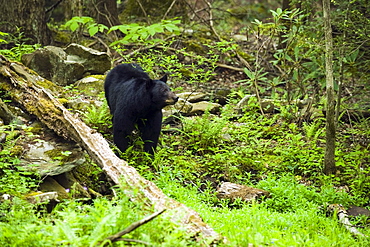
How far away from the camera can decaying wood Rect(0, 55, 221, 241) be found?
3.99 m

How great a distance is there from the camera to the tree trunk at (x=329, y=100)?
675 centimetres

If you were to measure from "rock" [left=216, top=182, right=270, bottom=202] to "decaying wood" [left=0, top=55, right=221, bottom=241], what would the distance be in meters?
1.80

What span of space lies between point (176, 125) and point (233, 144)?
1351mm

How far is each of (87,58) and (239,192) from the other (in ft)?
19.1

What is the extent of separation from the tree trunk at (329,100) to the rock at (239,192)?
1.51 m

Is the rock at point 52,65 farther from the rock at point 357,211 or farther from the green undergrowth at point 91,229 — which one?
the rock at point 357,211

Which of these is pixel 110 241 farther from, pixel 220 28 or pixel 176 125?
pixel 220 28

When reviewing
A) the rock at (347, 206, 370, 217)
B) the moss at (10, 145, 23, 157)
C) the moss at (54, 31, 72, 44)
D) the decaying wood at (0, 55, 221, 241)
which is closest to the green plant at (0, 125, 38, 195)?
the moss at (10, 145, 23, 157)

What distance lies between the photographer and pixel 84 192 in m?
5.60

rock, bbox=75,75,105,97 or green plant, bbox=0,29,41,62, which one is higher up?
green plant, bbox=0,29,41,62

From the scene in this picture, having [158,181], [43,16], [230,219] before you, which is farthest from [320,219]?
[43,16]

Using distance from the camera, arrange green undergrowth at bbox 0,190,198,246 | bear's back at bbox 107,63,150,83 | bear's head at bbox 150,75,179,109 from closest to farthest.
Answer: green undergrowth at bbox 0,190,198,246 → bear's head at bbox 150,75,179,109 → bear's back at bbox 107,63,150,83

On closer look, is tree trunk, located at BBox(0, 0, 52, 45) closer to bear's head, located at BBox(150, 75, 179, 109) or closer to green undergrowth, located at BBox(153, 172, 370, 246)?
bear's head, located at BBox(150, 75, 179, 109)

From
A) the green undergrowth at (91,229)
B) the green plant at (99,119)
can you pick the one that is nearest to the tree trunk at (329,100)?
the green plant at (99,119)
